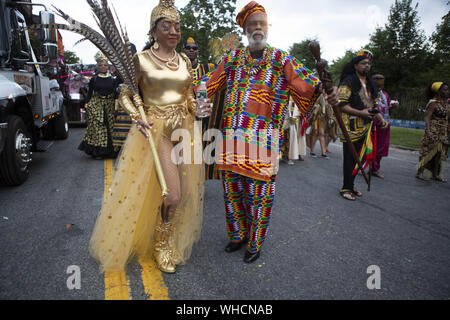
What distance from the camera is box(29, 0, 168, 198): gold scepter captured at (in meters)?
2.05

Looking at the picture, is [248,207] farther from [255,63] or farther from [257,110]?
[255,63]

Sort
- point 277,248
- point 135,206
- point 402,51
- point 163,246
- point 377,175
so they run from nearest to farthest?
1. point 135,206
2. point 163,246
3. point 277,248
4. point 377,175
5. point 402,51

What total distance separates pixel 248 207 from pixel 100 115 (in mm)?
4880

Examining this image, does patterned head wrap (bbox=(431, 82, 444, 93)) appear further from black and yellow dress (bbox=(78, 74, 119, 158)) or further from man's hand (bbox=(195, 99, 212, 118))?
black and yellow dress (bbox=(78, 74, 119, 158))

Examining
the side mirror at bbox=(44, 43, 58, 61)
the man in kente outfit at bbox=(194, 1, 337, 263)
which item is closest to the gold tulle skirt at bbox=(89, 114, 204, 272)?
the man in kente outfit at bbox=(194, 1, 337, 263)

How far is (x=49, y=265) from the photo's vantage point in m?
2.51

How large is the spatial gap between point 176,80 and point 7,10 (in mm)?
3813

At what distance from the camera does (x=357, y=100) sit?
4.64m

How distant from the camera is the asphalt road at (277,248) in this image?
7.59 feet

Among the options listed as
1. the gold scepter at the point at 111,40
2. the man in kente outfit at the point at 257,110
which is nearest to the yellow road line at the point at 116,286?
the gold scepter at the point at 111,40

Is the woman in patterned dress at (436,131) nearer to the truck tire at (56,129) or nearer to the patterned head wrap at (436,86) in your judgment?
the patterned head wrap at (436,86)

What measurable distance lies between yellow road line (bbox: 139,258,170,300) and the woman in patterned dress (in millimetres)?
6212

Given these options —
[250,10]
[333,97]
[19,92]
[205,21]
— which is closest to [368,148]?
[333,97]

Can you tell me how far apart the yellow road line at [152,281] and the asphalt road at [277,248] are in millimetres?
44
